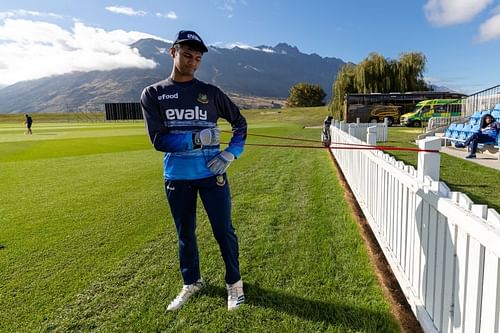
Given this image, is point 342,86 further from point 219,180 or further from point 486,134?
point 219,180

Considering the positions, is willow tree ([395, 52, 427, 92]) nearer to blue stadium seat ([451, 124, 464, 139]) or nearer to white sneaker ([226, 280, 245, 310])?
blue stadium seat ([451, 124, 464, 139])

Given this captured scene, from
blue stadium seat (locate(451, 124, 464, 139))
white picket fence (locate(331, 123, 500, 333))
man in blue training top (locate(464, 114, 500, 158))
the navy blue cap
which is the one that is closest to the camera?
white picket fence (locate(331, 123, 500, 333))

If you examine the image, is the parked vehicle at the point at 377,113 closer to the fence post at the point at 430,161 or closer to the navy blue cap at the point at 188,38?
the fence post at the point at 430,161

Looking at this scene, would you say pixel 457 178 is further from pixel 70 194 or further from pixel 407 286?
pixel 70 194

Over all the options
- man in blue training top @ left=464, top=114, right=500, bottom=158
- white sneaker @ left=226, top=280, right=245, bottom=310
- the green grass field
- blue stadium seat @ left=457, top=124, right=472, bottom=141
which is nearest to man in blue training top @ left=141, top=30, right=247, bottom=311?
white sneaker @ left=226, top=280, right=245, bottom=310

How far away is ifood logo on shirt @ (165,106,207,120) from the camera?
2537 millimetres

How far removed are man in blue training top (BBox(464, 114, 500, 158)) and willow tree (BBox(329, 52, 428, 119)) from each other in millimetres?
30436

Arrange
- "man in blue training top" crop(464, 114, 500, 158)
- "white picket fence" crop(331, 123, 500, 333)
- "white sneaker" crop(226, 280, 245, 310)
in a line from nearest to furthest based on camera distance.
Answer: "white picket fence" crop(331, 123, 500, 333) → "white sneaker" crop(226, 280, 245, 310) → "man in blue training top" crop(464, 114, 500, 158)

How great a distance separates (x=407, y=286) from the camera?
278 centimetres

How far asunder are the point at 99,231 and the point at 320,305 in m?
3.14

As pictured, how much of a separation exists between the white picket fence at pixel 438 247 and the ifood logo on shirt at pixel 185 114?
62.9 inches

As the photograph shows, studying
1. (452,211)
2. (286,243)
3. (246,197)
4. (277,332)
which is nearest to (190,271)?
(277,332)

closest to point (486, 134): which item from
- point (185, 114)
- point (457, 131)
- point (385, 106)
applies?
point (457, 131)

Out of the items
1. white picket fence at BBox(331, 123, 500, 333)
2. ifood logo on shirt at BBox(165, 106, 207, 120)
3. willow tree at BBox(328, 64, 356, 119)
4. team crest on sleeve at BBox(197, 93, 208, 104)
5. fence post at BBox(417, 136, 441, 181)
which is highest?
willow tree at BBox(328, 64, 356, 119)
